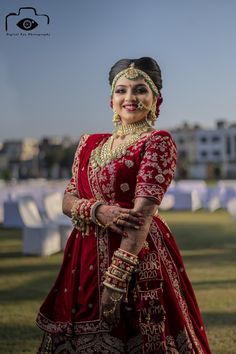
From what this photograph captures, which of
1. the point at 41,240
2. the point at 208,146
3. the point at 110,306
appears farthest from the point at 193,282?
the point at 208,146

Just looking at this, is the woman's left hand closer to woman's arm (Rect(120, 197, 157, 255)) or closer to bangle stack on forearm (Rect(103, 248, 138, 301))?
bangle stack on forearm (Rect(103, 248, 138, 301))

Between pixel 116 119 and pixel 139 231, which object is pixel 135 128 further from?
pixel 139 231

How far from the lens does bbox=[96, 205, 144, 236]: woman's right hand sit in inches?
79.7

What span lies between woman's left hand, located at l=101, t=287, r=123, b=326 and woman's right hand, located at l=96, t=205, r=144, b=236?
0.74ft

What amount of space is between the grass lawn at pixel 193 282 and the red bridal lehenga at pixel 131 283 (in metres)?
1.59

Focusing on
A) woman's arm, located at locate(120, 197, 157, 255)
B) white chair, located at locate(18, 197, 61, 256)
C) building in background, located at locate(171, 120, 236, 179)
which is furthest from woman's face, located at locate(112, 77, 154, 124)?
building in background, located at locate(171, 120, 236, 179)

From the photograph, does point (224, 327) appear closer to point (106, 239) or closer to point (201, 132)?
point (106, 239)

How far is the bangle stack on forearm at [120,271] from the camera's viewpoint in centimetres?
200

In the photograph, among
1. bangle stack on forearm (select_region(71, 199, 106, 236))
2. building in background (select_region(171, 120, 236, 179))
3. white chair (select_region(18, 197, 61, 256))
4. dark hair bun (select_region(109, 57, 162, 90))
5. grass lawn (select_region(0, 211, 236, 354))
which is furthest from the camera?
building in background (select_region(171, 120, 236, 179))

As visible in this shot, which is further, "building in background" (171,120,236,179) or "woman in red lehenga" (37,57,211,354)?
"building in background" (171,120,236,179)

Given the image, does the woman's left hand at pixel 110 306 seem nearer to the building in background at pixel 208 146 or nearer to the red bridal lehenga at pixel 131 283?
the red bridal lehenga at pixel 131 283

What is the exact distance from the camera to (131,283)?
2.13 m

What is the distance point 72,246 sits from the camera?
2.30 meters

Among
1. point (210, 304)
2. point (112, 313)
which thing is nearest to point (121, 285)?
point (112, 313)
